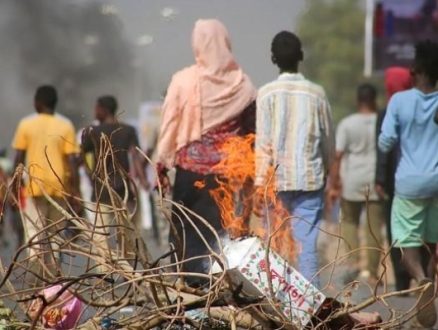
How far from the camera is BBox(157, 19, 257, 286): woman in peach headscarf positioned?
895cm

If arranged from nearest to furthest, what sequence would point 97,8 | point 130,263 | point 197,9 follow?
1. point 130,263
2. point 197,9
3. point 97,8

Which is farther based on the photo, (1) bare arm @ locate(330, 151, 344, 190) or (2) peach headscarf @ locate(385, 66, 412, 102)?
(1) bare arm @ locate(330, 151, 344, 190)

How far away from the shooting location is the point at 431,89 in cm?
911

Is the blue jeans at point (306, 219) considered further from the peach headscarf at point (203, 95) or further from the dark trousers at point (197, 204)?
the peach headscarf at point (203, 95)

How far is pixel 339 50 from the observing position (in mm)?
29766

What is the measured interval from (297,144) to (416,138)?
2.45ft

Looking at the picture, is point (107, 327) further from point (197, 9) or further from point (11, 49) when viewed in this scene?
point (11, 49)

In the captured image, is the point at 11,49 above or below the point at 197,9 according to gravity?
below

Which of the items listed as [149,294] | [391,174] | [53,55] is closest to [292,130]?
[391,174]

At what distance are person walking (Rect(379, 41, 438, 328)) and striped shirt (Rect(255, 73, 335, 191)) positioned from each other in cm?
45

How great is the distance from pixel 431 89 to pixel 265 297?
10.5ft

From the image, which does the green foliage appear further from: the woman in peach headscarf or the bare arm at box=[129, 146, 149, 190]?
the woman in peach headscarf

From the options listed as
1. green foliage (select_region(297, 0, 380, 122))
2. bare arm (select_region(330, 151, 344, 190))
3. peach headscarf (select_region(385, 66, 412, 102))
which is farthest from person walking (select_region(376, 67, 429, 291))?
green foliage (select_region(297, 0, 380, 122))

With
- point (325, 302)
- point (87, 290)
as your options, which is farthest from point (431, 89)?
point (87, 290)
